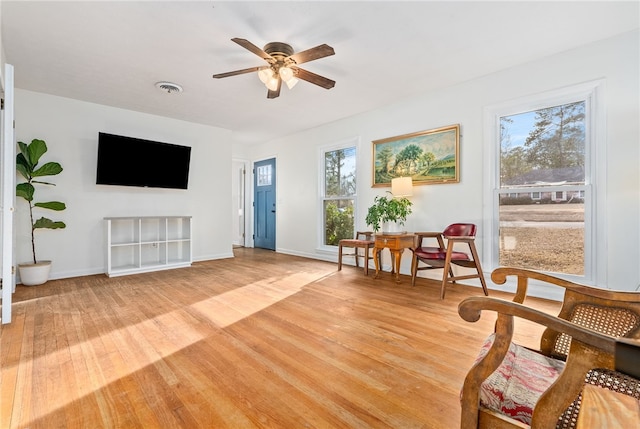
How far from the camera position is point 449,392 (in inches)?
58.0

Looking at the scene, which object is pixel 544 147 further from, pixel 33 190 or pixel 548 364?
pixel 33 190

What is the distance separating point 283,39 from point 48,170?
3465 mm

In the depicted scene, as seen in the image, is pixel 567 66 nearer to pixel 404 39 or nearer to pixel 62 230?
pixel 404 39

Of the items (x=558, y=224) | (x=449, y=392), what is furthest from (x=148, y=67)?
(x=558, y=224)

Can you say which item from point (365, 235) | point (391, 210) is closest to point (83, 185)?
point (365, 235)

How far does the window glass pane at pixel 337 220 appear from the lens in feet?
16.8

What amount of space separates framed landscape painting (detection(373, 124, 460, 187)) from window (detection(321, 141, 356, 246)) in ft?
1.96

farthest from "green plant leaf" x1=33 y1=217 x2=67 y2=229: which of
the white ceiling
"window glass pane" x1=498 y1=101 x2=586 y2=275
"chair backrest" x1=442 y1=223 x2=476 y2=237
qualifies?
"window glass pane" x1=498 y1=101 x2=586 y2=275

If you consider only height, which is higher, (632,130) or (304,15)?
(304,15)

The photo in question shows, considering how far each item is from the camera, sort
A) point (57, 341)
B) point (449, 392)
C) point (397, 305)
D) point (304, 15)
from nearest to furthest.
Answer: point (449, 392)
point (57, 341)
point (304, 15)
point (397, 305)

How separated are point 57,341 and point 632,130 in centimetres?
509

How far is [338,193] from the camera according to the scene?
532 cm

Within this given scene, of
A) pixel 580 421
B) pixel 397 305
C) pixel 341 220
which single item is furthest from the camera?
pixel 341 220

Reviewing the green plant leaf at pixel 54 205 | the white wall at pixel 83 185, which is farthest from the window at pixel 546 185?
the green plant leaf at pixel 54 205
